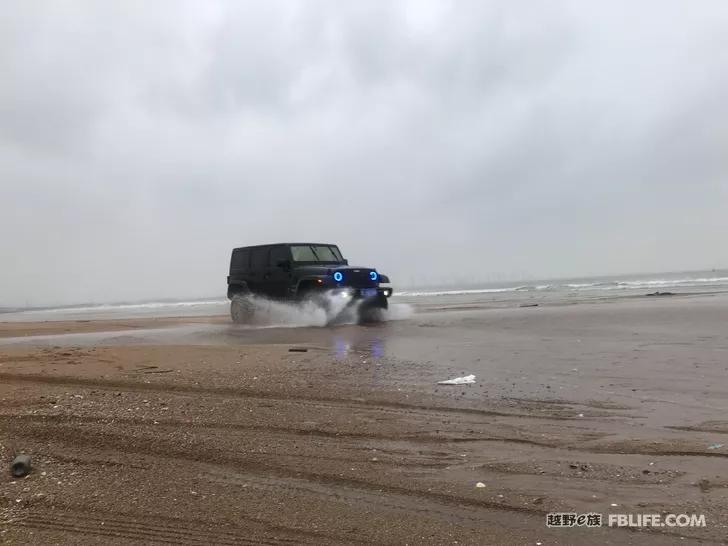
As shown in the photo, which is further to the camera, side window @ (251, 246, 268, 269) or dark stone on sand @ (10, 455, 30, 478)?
side window @ (251, 246, 268, 269)

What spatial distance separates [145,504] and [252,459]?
0.81 m

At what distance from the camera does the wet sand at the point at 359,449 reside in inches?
110

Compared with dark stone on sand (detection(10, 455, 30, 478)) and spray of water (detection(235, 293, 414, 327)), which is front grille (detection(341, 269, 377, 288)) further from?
dark stone on sand (detection(10, 455, 30, 478))

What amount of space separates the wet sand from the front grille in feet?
22.8

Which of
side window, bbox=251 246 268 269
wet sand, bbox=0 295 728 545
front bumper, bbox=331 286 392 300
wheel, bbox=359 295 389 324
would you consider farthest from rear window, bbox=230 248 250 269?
wet sand, bbox=0 295 728 545

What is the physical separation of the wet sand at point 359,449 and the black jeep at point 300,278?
6.87 metres

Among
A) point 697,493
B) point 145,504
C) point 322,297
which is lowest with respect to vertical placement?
point 697,493

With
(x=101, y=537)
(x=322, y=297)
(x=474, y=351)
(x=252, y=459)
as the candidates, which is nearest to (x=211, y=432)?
(x=252, y=459)

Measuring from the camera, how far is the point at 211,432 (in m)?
4.21

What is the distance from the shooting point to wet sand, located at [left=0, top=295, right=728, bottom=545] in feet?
9.15

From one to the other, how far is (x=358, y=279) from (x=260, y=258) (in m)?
3.49

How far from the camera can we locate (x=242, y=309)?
16.4 metres

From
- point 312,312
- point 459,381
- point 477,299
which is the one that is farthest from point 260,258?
point 477,299

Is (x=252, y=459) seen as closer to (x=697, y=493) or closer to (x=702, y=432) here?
(x=697, y=493)
